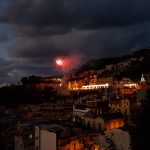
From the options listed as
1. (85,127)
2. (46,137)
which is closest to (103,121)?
(85,127)

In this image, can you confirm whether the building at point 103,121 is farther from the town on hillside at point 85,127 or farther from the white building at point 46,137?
the white building at point 46,137

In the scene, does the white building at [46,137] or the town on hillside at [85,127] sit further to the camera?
the white building at [46,137]

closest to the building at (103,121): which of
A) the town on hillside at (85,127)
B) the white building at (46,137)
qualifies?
the town on hillside at (85,127)

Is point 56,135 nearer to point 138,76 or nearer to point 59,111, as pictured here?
point 59,111

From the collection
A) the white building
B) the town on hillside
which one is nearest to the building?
the town on hillside

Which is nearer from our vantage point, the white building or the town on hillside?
the town on hillside

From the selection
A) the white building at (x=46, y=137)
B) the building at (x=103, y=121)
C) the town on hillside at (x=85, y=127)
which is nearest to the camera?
the town on hillside at (x=85, y=127)

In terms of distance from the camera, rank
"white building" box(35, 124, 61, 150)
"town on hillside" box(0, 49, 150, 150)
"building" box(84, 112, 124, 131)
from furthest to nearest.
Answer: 1. "building" box(84, 112, 124, 131)
2. "white building" box(35, 124, 61, 150)
3. "town on hillside" box(0, 49, 150, 150)

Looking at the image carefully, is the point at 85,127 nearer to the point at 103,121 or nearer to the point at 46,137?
the point at 103,121

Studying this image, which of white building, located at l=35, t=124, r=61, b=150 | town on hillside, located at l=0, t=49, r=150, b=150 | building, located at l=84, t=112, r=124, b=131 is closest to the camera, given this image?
town on hillside, located at l=0, t=49, r=150, b=150

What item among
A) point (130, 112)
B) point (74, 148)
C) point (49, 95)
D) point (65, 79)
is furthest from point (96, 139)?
point (65, 79)

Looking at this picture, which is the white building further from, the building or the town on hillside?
the building
